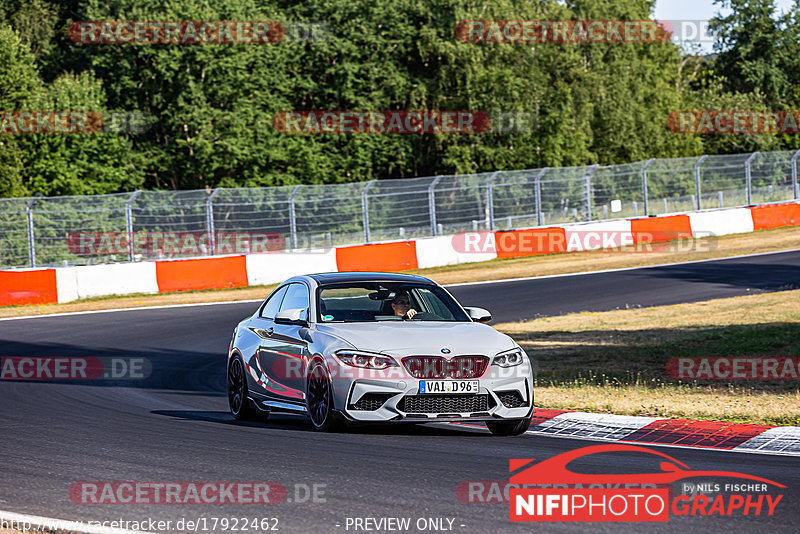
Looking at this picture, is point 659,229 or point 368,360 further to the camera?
point 659,229

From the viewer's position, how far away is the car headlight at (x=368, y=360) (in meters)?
8.93

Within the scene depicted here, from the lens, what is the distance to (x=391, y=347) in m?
9.00

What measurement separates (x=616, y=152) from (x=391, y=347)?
58600 mm

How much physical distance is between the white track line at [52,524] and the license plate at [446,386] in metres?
3.49

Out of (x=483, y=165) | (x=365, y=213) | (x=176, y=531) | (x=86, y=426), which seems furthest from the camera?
(x=483, y=165)

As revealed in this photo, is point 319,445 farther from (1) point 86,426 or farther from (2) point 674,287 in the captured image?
(2) point 674,287

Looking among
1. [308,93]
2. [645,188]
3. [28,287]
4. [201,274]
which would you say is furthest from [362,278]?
[308,93]

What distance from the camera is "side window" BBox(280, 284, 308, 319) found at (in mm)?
10305

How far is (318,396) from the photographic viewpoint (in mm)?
9430

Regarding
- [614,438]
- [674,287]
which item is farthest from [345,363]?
[674,287]

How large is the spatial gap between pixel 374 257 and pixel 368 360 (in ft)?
70.7

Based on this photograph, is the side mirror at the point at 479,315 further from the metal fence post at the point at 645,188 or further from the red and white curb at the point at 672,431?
the metal fence post at the point at 645,188

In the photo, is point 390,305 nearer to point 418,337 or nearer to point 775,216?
point 418,337

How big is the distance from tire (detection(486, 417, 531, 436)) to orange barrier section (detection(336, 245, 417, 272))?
2054cm
